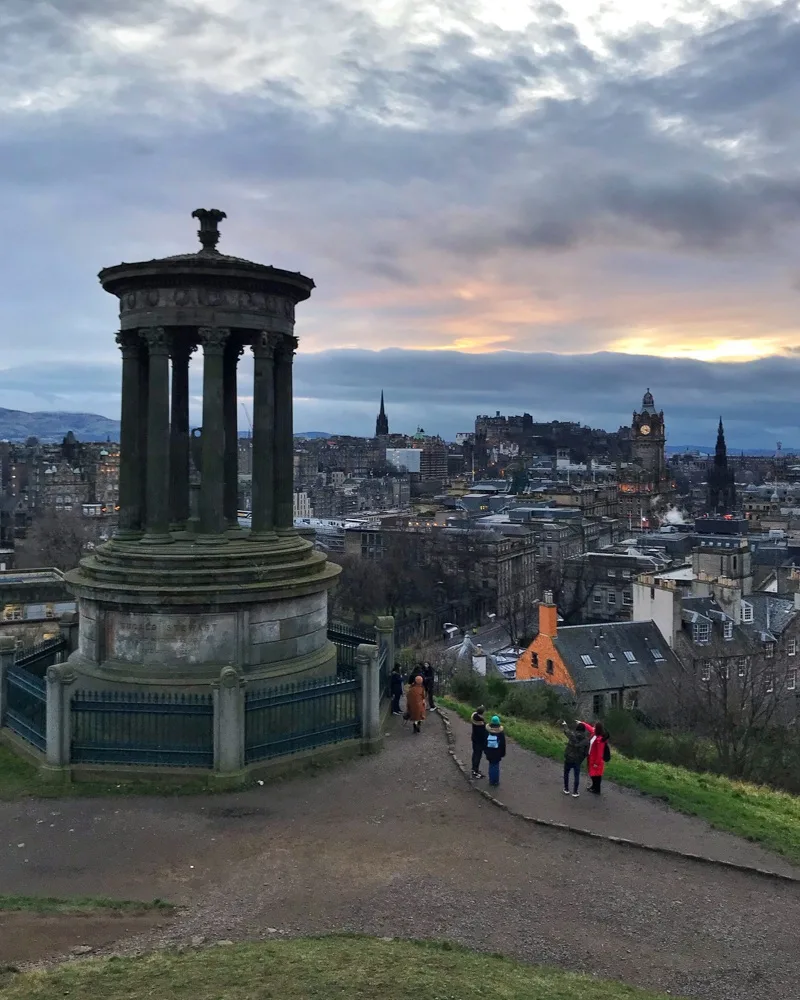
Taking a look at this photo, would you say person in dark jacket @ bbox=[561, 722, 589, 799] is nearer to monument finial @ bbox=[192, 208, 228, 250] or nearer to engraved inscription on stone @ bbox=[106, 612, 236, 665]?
engraved inscription on stone @ bbox=[106, 612, 236, 665]

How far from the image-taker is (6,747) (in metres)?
16.6

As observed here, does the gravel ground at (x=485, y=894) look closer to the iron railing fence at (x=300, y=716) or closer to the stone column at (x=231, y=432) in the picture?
the iron railing fence at (x=300, y=716)

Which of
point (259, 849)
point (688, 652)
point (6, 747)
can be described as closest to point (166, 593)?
point (6, 747)

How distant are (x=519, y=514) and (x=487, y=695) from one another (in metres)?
88.4

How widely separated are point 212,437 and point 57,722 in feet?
A: 21.3

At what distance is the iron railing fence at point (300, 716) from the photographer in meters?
15.0

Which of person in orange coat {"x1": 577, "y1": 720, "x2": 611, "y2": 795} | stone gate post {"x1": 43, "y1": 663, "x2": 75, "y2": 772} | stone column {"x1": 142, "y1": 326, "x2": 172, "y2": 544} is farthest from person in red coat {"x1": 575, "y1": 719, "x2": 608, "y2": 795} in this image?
stone column {"x1": 142, "y1": 326, "x2": 172, "y2": 544}

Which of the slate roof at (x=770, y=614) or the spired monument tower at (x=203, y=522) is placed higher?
the spired monument tower at (x=203, y=522)

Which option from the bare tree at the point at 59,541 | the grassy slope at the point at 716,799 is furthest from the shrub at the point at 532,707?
the bare tree at the point at 59,541

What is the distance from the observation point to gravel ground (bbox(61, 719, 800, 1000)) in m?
9.46

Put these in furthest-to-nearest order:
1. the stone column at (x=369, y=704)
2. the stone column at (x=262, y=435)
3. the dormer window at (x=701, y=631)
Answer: the dormer window at (x=701, y=631)
the stone column at (x=262, y=435)
the stone column at (x=369, y=704)

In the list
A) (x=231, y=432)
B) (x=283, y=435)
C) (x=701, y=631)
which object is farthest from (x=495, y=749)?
(x=701, y=631)

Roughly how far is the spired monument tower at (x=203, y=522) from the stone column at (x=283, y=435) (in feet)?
0.11

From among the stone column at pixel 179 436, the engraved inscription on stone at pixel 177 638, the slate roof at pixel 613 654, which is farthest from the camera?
the slate roof at pixel 613 654
